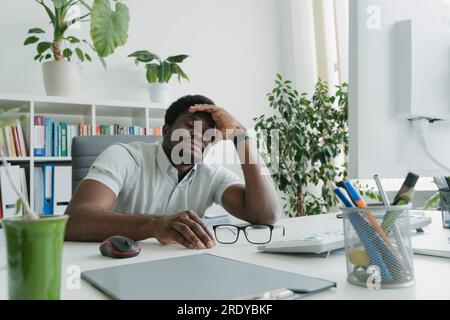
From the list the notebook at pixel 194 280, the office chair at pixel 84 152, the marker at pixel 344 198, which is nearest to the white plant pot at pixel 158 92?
the office chair at pixel 84 152

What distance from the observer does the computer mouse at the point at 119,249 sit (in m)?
0.78

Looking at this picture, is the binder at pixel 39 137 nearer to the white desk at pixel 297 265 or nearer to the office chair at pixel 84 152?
the office chair at pixel 84 152

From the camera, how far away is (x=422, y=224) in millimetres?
1032

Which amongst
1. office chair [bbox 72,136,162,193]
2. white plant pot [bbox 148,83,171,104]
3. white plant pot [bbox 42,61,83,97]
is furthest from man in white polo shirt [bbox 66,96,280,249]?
white plant pot [bbox 148,83,171,104]

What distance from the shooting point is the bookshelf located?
2.26 meters

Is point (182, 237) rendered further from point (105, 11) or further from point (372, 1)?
point (105, 11)

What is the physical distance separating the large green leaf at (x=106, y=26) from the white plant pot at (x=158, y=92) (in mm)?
434

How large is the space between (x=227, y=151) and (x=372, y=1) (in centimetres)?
254

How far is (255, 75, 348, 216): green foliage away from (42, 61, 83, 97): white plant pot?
1355 millimetres

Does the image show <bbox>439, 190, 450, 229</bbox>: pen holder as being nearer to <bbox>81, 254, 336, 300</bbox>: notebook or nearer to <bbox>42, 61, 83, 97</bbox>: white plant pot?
<bbox>81, 254, 336, 300</bbox>: notebook

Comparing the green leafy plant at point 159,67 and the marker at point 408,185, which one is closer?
the marker at point 408,185

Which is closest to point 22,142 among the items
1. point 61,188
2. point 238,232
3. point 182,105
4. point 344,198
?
point 61,188

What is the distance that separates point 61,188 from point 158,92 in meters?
0.86
